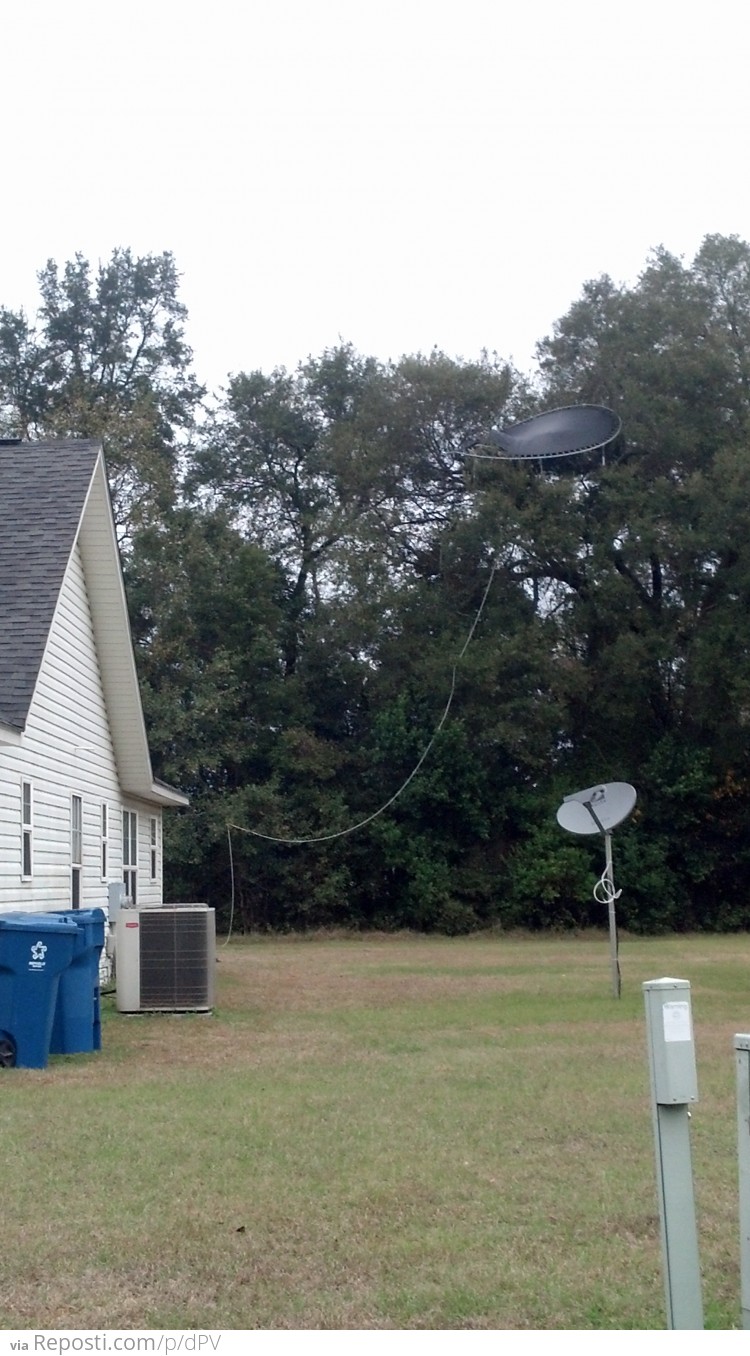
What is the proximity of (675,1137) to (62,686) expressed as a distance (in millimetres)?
11266

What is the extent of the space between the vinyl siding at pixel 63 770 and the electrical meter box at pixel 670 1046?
29.4 feet

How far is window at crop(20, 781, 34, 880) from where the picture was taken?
43.5 feet

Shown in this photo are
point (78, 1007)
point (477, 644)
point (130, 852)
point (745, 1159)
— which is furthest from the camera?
point (477, 644)

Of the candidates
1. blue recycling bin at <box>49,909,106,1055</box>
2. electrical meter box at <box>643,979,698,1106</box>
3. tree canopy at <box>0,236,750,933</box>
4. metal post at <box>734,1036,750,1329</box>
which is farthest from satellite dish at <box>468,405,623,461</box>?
metal post at <box>734,1036,750,1329</box>

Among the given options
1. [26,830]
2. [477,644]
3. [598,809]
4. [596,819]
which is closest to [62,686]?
[26,830]

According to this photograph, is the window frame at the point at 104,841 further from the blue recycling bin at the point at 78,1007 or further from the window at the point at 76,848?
the blue recycling bin at the point at 78,1007

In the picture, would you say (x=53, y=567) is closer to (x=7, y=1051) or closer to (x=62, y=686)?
(x=62, y=686)

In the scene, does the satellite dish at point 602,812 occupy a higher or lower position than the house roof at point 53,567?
lower

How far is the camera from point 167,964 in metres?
14.0

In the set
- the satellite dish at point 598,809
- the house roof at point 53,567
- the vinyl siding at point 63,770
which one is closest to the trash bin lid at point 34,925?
the house roof at point 53,567

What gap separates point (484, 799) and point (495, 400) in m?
9.50

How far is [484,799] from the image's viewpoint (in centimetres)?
3347

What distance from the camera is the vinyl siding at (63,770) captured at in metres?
12.9

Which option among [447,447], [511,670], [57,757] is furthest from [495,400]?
[57,757]
